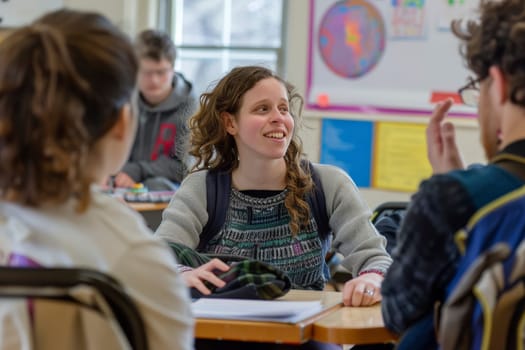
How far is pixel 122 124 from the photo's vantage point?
51.8 inches

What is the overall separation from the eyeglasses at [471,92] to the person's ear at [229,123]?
0.96 metres

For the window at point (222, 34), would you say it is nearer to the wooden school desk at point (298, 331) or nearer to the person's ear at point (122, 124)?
the wooden school desk at point (298, 331)

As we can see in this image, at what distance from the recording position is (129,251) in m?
1.25

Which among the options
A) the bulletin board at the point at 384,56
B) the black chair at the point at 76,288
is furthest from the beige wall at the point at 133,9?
the black chair at the point at 76,288

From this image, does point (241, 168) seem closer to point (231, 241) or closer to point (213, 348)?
point (231, 241)

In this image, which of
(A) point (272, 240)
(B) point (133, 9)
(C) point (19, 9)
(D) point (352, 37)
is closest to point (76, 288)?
(A) point (272, 240)

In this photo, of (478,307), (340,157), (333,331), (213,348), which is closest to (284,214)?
(213,348)

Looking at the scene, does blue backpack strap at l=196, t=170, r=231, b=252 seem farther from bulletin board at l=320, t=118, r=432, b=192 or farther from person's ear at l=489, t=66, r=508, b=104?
bulletin board at l=320, t=118, r=432, b=192

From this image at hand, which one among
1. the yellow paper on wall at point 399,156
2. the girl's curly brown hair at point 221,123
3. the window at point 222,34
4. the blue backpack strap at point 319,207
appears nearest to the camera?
the blue backpack strap at point 319,207

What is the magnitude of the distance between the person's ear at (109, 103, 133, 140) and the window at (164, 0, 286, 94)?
438 cm

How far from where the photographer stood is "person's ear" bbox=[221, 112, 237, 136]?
2.70m

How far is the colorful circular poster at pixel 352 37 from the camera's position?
522cm

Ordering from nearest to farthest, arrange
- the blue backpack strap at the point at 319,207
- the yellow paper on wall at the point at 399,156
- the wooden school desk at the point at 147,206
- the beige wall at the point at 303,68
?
the blue backpack strap at the point at 319,207
the wooden school desk at the point at 147,206
the beige wall at the point at 303,68
the yellow paper on wall at the point at 399,156

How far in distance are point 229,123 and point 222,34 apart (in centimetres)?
335
